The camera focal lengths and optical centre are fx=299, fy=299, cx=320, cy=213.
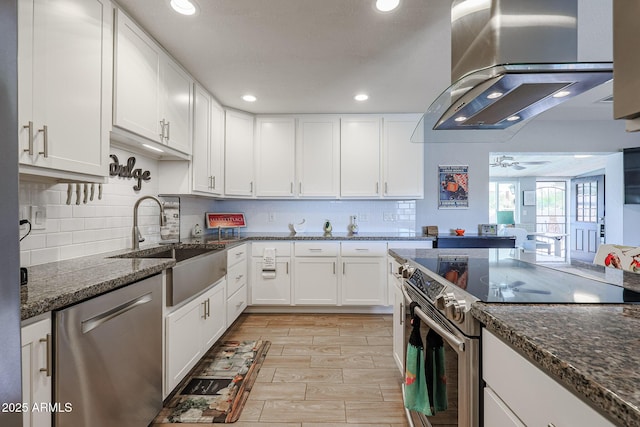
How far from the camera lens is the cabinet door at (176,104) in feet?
7.32

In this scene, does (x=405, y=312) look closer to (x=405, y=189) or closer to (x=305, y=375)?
(x=305, y=375)

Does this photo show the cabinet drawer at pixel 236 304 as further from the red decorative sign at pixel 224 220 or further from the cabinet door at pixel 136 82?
the cabinet door at pixel 136 82

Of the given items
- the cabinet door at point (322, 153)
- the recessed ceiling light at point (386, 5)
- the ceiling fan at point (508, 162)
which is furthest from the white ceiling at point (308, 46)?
the ceiling fan at point (508, 162)

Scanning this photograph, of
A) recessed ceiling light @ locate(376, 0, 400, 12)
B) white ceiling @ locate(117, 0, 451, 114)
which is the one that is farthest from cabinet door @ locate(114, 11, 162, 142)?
recessed ceiling light @ locate(376, 0, 400, 12)

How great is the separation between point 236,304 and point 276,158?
178 centimetres

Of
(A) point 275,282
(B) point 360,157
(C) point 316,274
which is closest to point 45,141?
(A) point 275,282

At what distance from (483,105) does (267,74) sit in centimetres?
185

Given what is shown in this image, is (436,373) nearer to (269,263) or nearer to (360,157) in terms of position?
(269,263)

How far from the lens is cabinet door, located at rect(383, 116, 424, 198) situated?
145 inches

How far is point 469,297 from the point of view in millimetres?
929

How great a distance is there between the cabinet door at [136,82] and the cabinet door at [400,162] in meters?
2.53

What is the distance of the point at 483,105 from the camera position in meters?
1.57

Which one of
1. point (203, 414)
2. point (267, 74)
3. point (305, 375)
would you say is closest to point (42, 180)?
point (203, 414)

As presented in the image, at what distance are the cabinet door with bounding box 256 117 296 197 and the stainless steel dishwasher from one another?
2234mm
